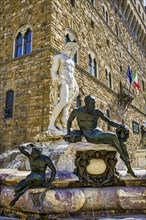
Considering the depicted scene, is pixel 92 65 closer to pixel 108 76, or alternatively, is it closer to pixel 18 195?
pixel 108 76

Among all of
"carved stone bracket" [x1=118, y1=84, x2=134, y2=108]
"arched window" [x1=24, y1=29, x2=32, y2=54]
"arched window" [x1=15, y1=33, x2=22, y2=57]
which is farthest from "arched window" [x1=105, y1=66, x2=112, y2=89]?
"arched window" [x1=15, y1=33, x2=22, y2=57]

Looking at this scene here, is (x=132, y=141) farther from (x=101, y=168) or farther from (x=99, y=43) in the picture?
(x=101, y=168)

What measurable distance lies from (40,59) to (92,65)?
4695 mm

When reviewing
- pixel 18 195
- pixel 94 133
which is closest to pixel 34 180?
pixel 18 195

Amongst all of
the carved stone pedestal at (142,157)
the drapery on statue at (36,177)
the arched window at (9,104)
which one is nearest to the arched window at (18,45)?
the arched window at (9,104)

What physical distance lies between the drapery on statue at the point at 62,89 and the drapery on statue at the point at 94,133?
Answer: 9.31 feet

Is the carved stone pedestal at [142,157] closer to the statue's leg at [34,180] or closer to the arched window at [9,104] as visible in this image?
the arched window at [9,104]

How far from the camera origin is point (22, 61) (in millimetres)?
10930

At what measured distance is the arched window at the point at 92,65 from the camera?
1390 cm

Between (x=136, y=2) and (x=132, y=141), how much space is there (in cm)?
1475

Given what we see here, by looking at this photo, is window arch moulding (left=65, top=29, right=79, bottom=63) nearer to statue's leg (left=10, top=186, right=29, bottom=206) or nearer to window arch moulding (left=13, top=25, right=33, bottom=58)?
window arch moulding (left=13, top=25, right=33, bottom=58)

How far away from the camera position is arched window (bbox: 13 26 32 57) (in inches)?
437

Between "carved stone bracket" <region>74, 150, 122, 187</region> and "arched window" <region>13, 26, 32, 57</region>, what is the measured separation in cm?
884

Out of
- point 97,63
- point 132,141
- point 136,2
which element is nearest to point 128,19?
point 136,2
